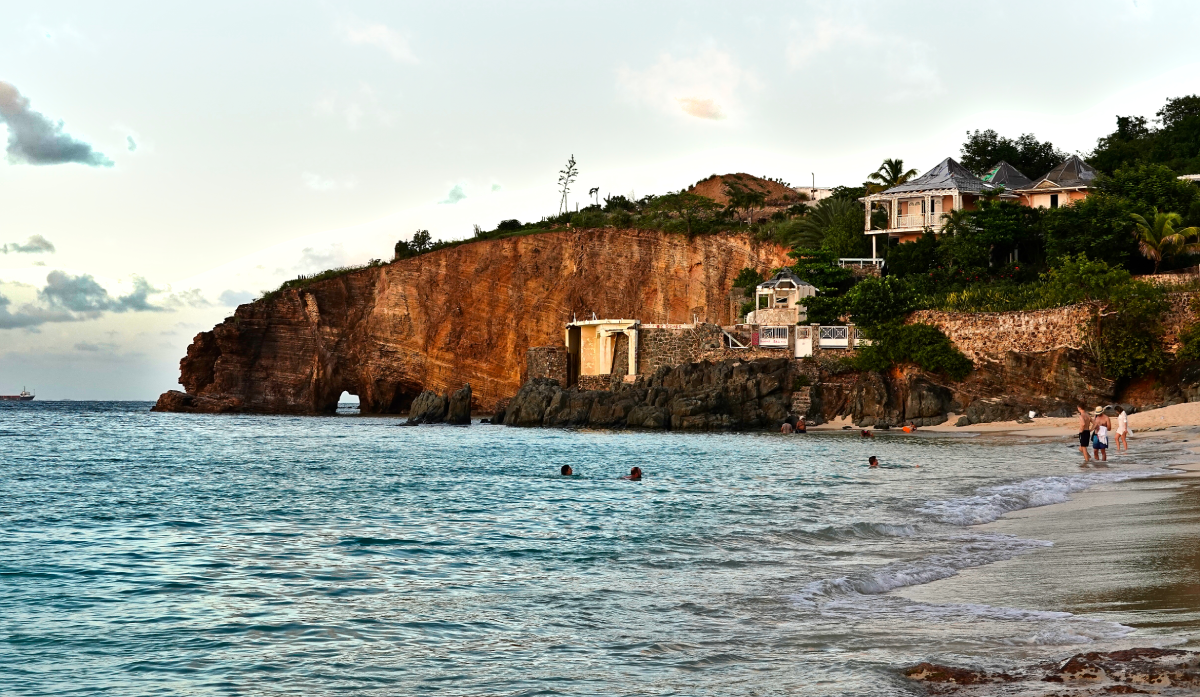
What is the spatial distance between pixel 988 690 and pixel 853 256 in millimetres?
51684

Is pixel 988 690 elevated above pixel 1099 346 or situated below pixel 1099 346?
below

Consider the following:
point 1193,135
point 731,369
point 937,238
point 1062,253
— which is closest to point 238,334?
point 731,369

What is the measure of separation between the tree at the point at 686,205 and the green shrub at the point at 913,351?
27227 mm

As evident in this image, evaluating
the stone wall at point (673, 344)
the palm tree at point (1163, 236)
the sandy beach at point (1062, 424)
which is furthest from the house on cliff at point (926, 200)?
the sandy beach at point (1062, 424)

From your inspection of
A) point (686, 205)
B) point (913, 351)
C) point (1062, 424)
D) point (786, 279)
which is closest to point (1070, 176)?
point (786, 279)

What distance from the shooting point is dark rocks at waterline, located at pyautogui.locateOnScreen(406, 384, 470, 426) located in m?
58.6

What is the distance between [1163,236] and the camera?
41562 millimetres

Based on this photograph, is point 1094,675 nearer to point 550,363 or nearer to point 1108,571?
point 1108,571

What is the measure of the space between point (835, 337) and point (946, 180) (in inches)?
495

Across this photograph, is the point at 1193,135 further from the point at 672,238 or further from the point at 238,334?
the point at 238,334

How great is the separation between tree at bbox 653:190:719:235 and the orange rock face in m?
2.44

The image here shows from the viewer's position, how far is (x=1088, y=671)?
19.2 ft

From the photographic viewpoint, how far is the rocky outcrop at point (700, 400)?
45938 millimetres

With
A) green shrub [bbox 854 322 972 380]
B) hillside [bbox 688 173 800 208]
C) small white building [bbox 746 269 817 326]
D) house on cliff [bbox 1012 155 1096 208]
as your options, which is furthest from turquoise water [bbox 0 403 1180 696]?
hillside [bbox 688 173 800 208]
